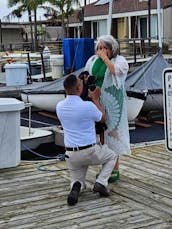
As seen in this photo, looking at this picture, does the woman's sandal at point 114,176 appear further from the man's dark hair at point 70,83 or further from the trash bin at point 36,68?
the trash bin at point 36,68

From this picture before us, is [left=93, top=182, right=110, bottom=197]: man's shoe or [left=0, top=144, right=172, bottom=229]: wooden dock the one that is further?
[left=93, top=182, right=110, bottom=197]: man's shoe

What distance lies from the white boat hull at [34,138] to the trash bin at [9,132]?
185 centimetres

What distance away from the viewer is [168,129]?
397 cm

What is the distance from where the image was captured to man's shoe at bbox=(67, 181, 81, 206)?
18.3 feet

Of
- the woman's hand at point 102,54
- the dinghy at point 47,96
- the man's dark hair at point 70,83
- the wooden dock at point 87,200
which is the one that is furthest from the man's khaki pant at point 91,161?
the dinghy at point 47,96

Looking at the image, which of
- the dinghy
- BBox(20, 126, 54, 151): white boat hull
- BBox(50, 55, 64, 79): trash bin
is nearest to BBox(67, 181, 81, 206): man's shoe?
→ BBox(20, 126, 54, 151): white boat hull

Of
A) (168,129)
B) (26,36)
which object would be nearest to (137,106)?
(168,129)

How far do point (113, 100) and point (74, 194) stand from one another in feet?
4.06

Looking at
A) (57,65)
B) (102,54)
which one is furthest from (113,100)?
(57,65)

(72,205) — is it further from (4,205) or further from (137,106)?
(137,106)

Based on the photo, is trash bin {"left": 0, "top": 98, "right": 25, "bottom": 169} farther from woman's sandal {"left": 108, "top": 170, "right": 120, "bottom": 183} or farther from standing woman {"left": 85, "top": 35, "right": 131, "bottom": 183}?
woman's sandal {"left": 108, "top": 170, "right": 120, "bottom": 183}

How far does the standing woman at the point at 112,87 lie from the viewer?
→ 19.8 feet

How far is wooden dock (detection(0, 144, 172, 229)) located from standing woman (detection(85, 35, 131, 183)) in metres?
0.57

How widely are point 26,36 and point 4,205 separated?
54536 millimetres
